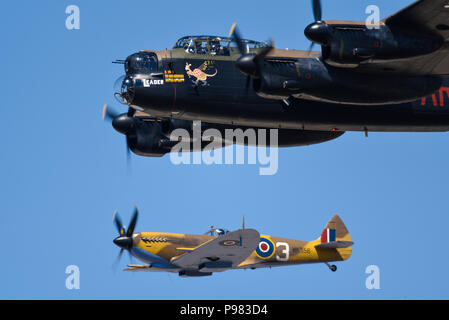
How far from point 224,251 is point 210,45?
1035 cm

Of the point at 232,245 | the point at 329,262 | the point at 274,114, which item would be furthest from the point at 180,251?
the point at 274,114

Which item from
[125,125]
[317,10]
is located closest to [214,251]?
[125,125]

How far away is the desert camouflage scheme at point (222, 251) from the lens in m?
41.8

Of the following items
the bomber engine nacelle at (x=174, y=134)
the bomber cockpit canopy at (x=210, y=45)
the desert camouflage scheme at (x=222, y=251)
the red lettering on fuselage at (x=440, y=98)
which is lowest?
the desert camouflage scheme at (x=222, y=251)

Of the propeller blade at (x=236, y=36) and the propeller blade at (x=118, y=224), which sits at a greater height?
the propeller blade at (x=236, y=36)

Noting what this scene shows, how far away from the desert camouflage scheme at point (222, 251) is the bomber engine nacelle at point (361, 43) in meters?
10.3

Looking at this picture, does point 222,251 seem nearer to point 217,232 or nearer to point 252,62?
point 217,232

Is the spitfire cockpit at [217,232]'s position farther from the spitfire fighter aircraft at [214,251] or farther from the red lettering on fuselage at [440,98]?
the red lettering on fuselage at [440,98]

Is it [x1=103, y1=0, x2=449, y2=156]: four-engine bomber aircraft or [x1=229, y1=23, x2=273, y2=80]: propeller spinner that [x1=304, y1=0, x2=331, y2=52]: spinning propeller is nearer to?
[x1=103, y1=0, x2=449, y2=156]: four-engine bomber aircraft

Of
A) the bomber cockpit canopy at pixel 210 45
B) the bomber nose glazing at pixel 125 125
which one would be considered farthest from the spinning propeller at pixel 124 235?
the bomber cockpit canopy at pixel 210 45

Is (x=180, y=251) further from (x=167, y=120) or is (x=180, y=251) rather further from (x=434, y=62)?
(x=434, y=62)

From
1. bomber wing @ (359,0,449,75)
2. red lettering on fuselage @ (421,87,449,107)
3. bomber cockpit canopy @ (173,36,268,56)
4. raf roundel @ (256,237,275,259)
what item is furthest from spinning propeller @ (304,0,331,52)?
raf roundel @ (256,237,275,259)

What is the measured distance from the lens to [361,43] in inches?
1323

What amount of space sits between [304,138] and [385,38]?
350 inches
